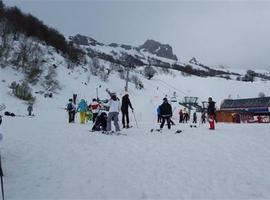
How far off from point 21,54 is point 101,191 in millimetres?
51718

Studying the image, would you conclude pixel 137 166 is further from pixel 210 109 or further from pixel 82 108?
pixel 82 108

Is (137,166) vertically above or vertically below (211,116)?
below

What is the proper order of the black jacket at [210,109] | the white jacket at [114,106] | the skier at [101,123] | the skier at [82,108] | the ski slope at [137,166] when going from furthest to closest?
the skier at [82,108] → the black jacket at [210,109] → the skier at [101,123] → the white jacket at [114,106] → the ski slope at [137,166]

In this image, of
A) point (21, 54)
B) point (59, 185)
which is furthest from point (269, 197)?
point (21, 54)

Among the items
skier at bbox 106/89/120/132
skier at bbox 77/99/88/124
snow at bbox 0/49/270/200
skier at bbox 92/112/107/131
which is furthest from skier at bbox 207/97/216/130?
skier at bbox 77/99/88/124

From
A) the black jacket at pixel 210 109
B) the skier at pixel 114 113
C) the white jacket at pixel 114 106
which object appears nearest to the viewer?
the skier at pixel 114 113

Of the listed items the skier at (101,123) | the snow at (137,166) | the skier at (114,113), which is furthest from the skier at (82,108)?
the snow at (137,166)

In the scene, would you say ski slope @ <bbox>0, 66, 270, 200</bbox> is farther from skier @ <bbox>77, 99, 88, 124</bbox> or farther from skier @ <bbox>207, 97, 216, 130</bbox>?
skier @ <bbox>77, 99, 88, 124</bbox>

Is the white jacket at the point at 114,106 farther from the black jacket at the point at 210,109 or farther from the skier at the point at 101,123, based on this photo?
the black jacket at the point at 210,109

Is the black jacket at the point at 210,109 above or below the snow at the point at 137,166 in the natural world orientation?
above

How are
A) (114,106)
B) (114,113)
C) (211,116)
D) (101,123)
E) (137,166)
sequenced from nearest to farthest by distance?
(137,166)
(114,113)
(114,106)
(101,123)
(211,116)

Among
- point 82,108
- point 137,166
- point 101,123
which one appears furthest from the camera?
point 82,108

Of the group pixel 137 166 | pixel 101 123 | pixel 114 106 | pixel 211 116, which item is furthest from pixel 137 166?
pixel 211 116

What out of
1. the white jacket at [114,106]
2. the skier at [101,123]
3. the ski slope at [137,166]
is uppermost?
the white jacket at [114,106]
